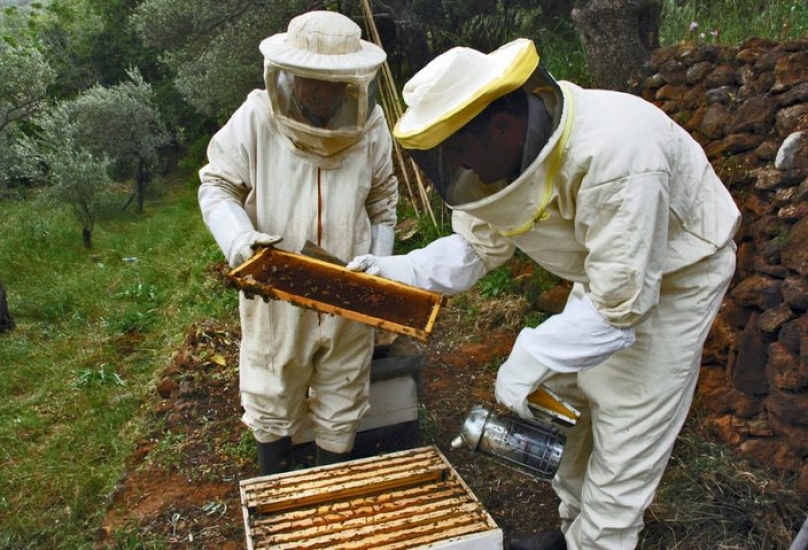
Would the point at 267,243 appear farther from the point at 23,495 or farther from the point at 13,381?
the point at 13,381

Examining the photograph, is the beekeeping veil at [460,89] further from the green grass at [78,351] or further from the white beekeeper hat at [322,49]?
the green grass at [78,351]

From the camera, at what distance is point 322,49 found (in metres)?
2.52

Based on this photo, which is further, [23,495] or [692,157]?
[23,495]

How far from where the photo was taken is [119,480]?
3787 millimetres

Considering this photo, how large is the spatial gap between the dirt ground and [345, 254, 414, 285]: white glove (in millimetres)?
1528

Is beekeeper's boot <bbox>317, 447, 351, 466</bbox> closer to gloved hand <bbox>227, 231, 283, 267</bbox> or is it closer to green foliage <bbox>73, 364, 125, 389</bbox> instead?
gloved hand <bbox>227, 231, 283, 267</bbox>

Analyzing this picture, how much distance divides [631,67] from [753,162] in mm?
1570

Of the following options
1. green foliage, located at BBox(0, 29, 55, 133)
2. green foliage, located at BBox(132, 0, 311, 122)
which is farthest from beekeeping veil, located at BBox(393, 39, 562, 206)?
green foliage, located at BBox(0, 29, 55, 133)

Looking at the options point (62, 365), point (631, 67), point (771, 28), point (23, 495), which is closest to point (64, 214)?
point (62, 365)

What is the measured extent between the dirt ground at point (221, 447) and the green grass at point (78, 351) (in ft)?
0.75

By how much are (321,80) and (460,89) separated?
0.87 m

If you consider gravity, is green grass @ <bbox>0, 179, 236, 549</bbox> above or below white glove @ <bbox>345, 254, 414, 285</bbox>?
below

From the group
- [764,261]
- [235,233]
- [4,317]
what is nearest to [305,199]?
[235,233]

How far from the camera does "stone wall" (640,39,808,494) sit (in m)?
3.09
